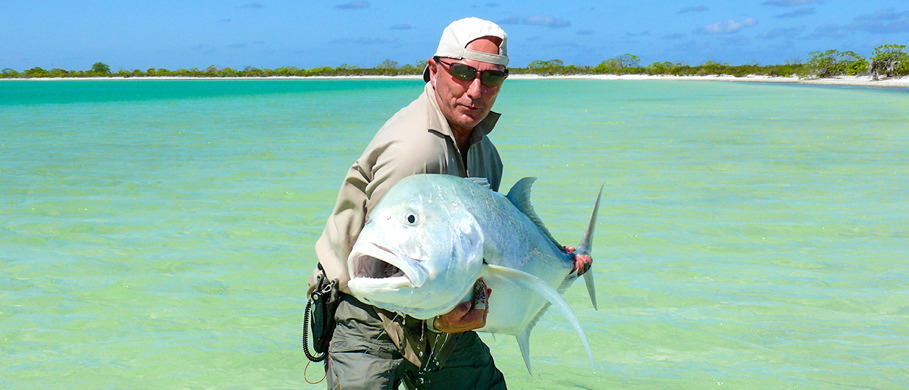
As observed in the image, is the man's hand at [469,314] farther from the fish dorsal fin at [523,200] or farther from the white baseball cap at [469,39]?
the white baseball cap at [469,39]

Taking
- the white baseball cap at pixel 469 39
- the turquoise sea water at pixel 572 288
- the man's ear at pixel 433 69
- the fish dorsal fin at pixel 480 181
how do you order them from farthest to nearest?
the turquoise sea water at pixel 572 288 → the man's ear at pixel 433 69 → the white baseball cap at pixel 469 39 → the fish dorsal fin at pixel 480 181

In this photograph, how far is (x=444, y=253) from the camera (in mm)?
2129

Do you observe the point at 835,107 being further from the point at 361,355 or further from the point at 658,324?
the point at 361,355

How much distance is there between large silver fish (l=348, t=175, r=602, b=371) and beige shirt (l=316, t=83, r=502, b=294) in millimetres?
265

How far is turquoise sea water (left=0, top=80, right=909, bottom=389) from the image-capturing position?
503 centimetres

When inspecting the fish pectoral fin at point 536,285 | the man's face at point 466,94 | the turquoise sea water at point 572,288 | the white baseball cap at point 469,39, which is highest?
the white baseball cap at point 469,39

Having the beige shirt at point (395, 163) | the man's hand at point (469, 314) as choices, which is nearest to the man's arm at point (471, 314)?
the man's hand at point (469, 314)

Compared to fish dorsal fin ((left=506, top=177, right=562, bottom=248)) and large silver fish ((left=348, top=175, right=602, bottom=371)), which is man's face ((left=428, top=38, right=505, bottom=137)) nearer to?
fish dorsal fin ((left=506, top=177, right=562, bottom=248))

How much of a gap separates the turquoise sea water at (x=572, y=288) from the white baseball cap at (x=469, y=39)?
8.19 feet

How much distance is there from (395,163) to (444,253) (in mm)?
587

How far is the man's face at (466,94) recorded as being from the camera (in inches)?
112

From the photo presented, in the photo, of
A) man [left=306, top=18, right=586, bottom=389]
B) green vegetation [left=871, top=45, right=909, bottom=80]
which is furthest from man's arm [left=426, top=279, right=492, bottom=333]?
green vegetation [left=871, top=45, right=909, bottom=80]

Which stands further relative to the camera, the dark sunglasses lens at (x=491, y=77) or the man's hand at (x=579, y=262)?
the man's hand at (x=579, y=262)

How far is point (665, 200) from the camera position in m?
10.5
